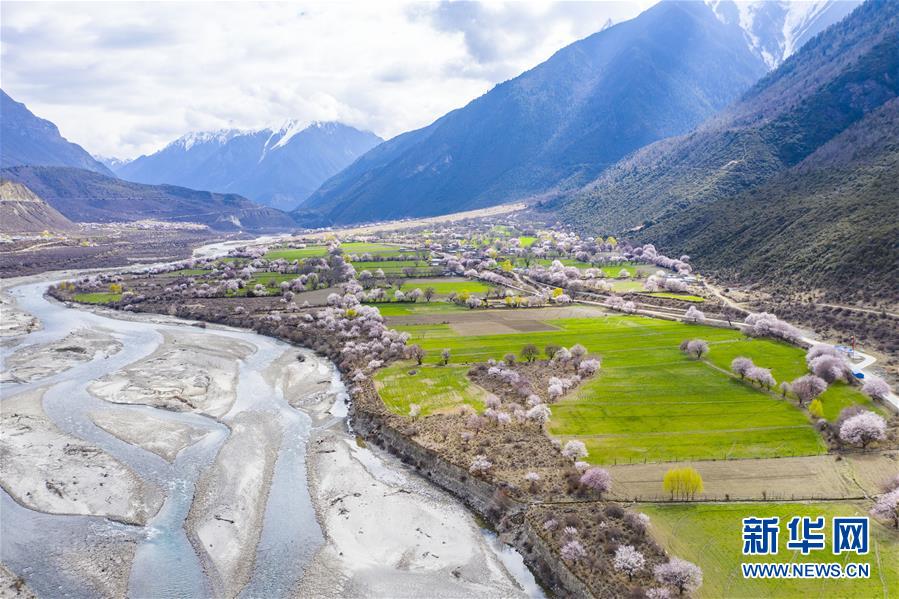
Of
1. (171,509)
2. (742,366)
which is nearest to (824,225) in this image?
(742,366)

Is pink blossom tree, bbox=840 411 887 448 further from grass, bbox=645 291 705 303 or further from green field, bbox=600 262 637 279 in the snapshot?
green field, bbox=600 262 637 279

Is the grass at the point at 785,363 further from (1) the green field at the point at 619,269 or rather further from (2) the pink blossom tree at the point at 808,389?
(1) the green field at the point at 619,269

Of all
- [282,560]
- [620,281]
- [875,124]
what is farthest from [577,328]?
[875,124]

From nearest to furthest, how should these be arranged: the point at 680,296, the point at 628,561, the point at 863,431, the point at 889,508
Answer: the point at 628,561
the point at 889,508
the point at 863,431
the point at 680,296

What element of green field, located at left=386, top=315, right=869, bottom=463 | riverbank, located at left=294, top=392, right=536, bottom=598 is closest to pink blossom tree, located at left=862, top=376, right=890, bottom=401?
green field, located at left=386, top=315, right=869, bottom=463

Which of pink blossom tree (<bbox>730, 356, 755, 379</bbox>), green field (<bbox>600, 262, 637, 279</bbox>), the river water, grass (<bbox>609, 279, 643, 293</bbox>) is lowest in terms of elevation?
the river water

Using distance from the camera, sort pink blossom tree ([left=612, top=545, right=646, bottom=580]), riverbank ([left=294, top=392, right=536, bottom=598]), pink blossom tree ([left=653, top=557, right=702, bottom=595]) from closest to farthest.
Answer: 1. pink blossom tree ([left=653, top=557, right=702, bottom=595])
2. pink blossom tree ([left=612, top=545, right=646, bottom=580])
3. riverbank ([left=294, top=392, right=536, bottom=598])

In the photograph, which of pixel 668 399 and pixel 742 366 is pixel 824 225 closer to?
pixel 742 366
